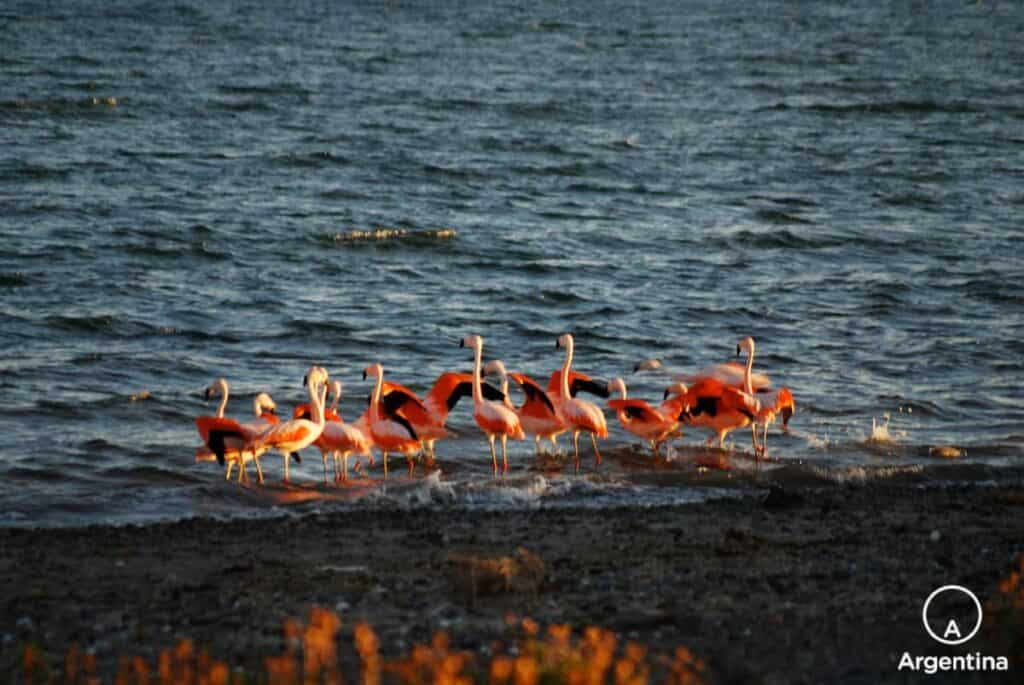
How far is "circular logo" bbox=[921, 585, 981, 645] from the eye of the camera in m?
7.84

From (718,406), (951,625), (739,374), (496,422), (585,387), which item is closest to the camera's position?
(951,625)

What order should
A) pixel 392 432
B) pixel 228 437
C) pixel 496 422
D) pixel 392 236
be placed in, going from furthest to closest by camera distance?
pixel 392 236, pixel 496 422, pixel 392 432, pixel 228 437

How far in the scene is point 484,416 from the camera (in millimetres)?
13672

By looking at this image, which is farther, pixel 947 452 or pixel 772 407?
pixel 772 407

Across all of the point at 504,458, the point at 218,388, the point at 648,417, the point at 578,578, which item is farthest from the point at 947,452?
the point at 218,388

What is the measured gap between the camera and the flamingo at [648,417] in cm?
1393

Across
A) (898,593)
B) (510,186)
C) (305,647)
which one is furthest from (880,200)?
(305,647)

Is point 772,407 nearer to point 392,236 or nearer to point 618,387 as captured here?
point 618,387

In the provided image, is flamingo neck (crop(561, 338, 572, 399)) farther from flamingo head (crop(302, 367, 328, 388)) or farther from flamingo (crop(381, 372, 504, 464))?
flamingo head (crop(302, 367, 328, 388))

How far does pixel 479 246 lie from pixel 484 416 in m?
10.9

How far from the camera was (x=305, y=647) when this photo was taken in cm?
783

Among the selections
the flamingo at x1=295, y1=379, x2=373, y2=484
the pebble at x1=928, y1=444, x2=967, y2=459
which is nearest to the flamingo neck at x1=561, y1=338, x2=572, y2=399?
the flamingo at x1=295, y1=379, x2=373, y2=484

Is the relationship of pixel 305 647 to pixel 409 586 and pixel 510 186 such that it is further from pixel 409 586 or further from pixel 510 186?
pixel 510 186

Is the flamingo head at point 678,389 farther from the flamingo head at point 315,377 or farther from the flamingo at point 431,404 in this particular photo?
the flamingo head at point 315,377
